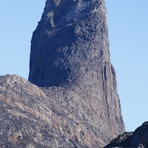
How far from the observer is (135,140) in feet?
272

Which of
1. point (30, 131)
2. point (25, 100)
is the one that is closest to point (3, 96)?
point (25, 100)

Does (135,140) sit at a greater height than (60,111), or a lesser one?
lesser

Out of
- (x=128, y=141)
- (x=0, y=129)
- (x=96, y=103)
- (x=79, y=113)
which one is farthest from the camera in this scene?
(x=96, y=103)

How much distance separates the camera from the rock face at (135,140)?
80.7 meters

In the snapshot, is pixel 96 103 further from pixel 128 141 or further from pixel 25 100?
pixel 128 141

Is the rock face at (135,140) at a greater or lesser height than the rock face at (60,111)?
lesser

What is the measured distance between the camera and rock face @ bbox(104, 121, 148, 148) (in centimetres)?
8069

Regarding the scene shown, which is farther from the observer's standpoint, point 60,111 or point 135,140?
point 60,111

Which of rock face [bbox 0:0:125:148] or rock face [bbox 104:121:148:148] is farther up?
rock face [bbox 0:0:125:148]

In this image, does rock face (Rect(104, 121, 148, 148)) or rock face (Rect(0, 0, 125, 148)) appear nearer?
rock face (Rect(104, 121, 148, 148))

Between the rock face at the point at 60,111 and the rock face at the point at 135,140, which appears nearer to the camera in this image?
the rock face at the point at 135,140

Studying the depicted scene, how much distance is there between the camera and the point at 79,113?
599ft

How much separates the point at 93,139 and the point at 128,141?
85.7 metres

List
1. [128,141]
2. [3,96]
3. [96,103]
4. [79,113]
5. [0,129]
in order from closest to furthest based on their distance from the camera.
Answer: [128,141] → [0,129] → [3,96] → [79,113] → [96,103]
